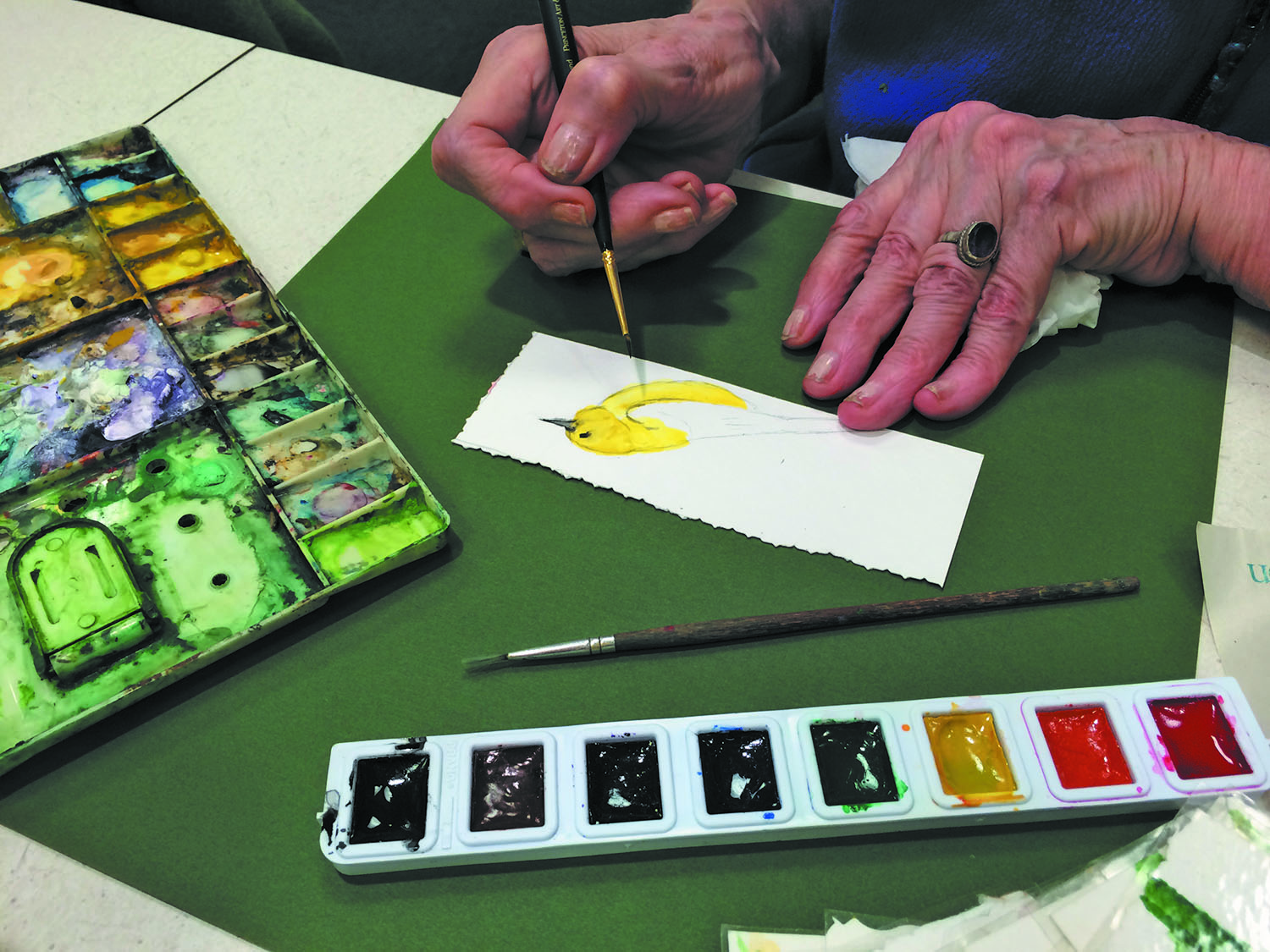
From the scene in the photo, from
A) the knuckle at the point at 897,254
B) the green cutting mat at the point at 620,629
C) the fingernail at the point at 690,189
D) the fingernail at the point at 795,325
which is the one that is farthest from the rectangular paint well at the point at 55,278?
the knuckle at the point at 897,254

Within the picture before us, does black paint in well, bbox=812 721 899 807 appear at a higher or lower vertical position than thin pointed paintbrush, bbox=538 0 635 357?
lower

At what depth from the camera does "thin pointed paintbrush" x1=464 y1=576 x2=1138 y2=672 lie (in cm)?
70

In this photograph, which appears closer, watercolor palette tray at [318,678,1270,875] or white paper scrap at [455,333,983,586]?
watercolor palette tray at [318,678,1270,875]

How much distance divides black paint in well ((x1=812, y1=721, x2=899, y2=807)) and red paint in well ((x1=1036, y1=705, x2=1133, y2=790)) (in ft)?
0.43

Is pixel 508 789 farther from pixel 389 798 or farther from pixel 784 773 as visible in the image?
pixel 784 773

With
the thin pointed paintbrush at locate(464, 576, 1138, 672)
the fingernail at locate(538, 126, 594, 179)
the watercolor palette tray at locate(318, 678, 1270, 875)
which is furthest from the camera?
the fingernail at locate(538, 126, 594, 179)

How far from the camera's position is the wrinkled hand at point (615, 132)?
2.72 ft

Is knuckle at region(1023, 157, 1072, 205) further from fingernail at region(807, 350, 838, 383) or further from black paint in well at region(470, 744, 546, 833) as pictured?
black paint in well at region(470, 744, 546, 833)

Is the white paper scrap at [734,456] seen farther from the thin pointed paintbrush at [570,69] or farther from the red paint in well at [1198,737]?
the red paint in well at [1198,737]

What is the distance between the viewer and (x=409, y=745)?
63 cm

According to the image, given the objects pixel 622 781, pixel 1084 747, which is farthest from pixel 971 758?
pixel 622 781

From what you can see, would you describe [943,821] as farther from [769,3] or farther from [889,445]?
[769,3]

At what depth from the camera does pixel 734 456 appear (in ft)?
2.70

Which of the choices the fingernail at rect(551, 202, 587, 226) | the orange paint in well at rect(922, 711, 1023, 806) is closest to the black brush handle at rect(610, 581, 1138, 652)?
the orange paint in well at rect(922, 711, 1023, 806)
